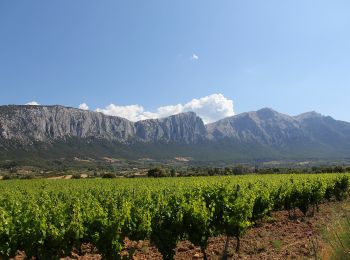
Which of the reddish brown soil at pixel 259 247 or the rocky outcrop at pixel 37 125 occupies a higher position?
the rocky outcrop at pixel 37 125

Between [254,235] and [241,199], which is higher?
[241,199]

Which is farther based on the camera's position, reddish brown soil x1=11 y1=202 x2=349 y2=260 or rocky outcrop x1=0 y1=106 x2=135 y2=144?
rocky outcrop x1=0 y1=106 x2=135 y2=144

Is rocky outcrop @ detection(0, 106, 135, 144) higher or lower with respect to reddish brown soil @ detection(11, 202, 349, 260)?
higher

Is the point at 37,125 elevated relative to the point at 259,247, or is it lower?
elevated

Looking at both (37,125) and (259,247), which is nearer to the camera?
(259,247)

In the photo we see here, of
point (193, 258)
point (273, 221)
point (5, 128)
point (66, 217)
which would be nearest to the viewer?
point (66, 217)

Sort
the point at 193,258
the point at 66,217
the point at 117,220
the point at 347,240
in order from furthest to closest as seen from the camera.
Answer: the point at 193,258, the point at 66,217, the point at 117,220, the point at 347,240

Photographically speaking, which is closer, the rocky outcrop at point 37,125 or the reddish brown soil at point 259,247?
the reddish brown soil at point 259,247

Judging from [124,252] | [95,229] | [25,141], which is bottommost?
[124,252]

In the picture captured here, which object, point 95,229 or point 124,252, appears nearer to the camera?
point 95,229

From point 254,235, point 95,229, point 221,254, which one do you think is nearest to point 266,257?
point 221,254

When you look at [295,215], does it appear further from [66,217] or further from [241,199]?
[66,217]

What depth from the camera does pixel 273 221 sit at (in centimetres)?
1973

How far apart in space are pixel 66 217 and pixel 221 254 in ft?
17.8
